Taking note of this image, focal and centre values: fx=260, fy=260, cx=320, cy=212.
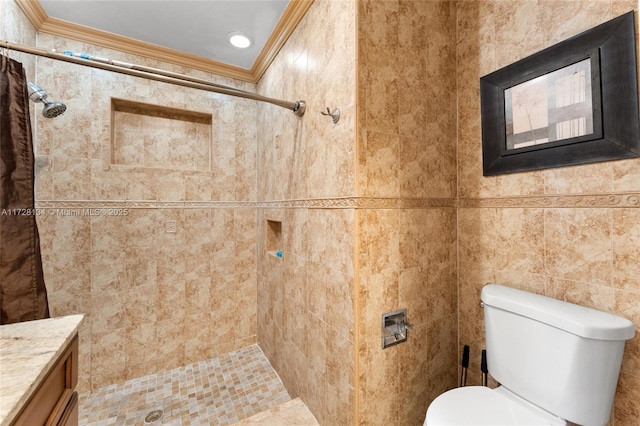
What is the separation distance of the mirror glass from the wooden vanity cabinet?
1987 mm

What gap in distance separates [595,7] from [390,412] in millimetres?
1922

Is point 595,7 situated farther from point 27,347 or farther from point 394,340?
point 27,347

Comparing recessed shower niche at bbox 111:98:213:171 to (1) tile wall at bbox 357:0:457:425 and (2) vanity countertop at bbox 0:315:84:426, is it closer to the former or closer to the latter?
(2) vanity countertop at bbox 0:315:84:426

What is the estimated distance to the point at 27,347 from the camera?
0.85m

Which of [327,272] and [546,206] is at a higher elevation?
[546,206]

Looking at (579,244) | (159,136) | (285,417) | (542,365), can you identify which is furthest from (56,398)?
(579,244)

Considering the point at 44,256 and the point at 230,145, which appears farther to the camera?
the point at 230,145

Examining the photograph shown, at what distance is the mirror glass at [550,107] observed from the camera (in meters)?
1.04

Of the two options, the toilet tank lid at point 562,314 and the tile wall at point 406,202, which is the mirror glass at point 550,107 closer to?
the tile wall at point 406,202

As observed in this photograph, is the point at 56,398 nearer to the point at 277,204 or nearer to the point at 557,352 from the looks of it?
the point at 277,204

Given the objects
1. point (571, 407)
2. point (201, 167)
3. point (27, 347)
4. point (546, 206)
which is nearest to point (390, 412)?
point (571, 407)

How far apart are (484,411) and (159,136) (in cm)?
273

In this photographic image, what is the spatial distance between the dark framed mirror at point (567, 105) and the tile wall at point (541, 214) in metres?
0.05

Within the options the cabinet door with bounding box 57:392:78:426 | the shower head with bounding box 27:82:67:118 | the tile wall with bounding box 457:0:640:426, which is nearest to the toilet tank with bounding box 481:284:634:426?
the tile wall with bounding box 457:0:640:426
